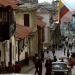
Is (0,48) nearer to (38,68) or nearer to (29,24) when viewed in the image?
(38,68)

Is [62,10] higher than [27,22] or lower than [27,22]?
higher

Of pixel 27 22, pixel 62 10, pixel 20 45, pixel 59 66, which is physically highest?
pixel 62 10

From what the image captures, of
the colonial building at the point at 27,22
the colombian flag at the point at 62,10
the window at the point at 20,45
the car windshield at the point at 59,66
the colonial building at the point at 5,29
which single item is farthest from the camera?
the colonial building at the point at 27,22

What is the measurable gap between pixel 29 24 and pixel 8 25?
32.4m

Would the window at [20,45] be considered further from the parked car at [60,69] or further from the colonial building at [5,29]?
the parked car at [60,69]

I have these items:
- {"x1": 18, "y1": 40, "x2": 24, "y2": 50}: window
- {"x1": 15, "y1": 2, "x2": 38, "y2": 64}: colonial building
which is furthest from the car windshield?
{"x1": 15, "y1": 2, "x2": 38, "y2": 64}: colonial building

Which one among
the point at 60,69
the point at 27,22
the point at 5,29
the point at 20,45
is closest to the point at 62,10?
the point at 5,29

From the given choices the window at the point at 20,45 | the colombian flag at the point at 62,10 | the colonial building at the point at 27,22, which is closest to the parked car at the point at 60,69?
the colombian flag at the point at 62,10

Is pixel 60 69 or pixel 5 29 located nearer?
pixel 60 69

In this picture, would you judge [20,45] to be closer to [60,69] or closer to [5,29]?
[5,29]

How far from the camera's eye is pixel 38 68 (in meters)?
34.9

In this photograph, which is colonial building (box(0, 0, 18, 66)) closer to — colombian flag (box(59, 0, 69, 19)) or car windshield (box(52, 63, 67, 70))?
colombian flag (box(59, 0, 69, 19))

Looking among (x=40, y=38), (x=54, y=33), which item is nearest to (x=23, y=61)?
(x=40, y=38)

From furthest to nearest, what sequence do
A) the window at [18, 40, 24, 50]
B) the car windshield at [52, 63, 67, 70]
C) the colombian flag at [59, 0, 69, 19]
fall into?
the window at [18, 40, 24, 50]
the colombian flag at [59, 0, 69, 19]
the car windshield at [52, 63, 67, 70]
